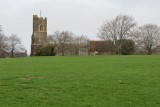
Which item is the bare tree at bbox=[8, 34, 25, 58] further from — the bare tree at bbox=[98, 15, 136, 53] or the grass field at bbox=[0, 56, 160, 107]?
the grass field at bbox=[0, 56, 160, 107]

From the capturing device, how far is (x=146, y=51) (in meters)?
104

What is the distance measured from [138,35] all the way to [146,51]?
5.06 m

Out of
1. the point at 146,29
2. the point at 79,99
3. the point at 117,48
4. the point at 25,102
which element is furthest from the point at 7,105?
the point at 146,29

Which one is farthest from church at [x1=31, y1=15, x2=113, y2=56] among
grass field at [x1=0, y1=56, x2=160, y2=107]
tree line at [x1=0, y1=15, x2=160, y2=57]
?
grass field at [x1=0, y1=56, x2=160, y2=107]

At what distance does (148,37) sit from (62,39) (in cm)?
2814

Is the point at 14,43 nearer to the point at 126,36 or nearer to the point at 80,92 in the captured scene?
the point at 126,36

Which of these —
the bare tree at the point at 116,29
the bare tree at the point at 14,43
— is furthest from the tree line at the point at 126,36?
the bare tree at the point at 14,43

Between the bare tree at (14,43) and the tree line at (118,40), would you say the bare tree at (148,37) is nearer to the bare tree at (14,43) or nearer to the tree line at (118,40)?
the tree line at (118,40)

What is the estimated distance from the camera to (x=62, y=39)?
119 meters

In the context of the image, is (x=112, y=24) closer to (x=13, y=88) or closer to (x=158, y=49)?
(x=158, y=49)

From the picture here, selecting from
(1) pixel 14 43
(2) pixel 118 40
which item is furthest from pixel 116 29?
(1) pixel 14 43

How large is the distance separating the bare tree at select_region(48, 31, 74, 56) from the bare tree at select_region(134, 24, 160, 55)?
22.3 metres

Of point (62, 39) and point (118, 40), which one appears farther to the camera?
point (62, 39)

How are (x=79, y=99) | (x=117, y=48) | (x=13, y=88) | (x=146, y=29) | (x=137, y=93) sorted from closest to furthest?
1. (x=79, y=99)
2. (x=137, y=93)
3. (x=13, y=88)
4. (x=117, y=48)
5. (x=146, y=29)
